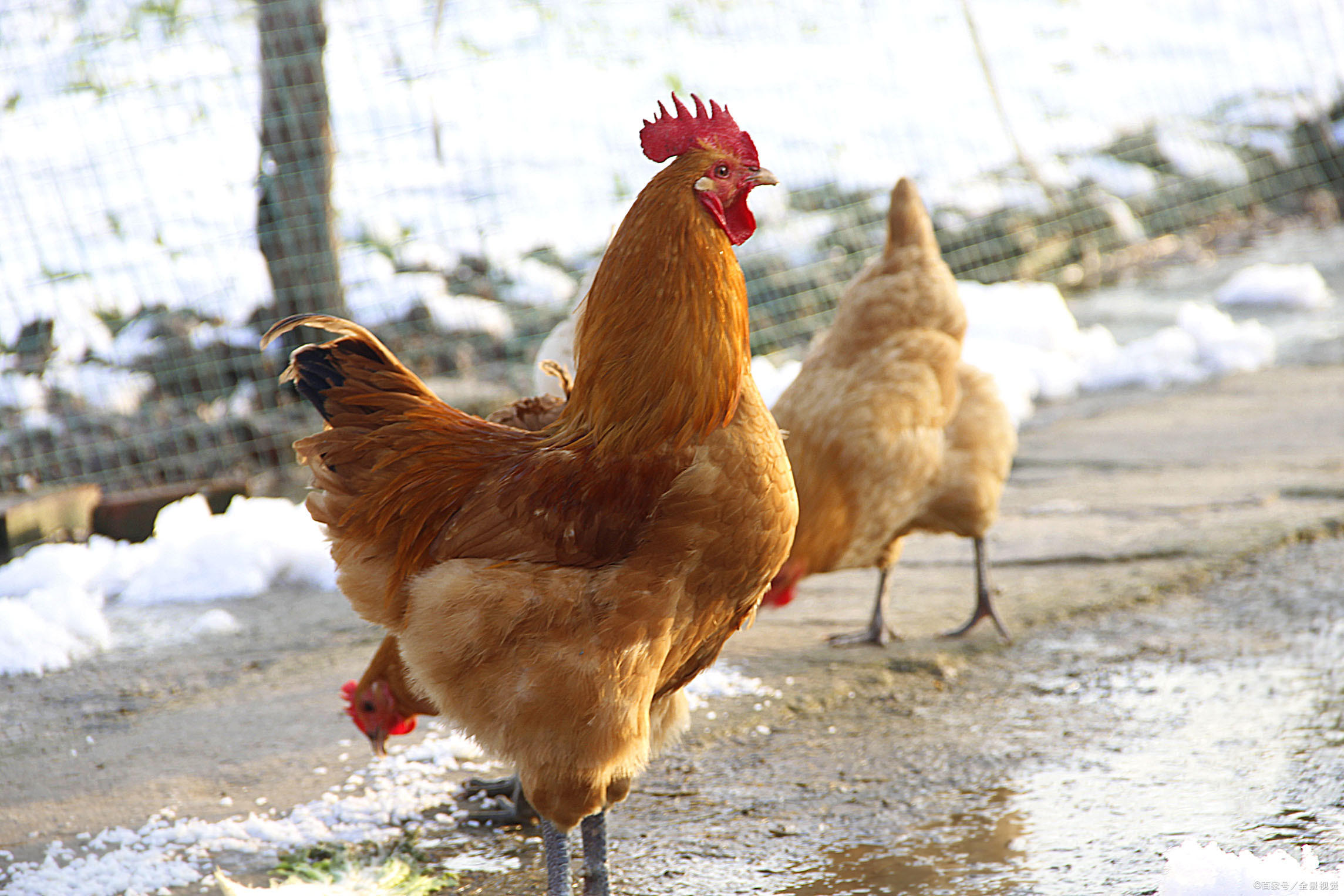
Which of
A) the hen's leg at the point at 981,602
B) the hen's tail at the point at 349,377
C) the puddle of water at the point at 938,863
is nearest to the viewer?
the puddle of water at the point at 938,863

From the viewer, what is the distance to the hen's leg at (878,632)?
4.18 meters

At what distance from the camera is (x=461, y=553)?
2.60 metres

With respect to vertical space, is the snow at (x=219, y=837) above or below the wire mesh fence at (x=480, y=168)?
below

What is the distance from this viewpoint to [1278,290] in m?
8.54

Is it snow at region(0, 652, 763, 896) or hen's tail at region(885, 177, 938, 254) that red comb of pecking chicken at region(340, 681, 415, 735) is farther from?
hen's tail at region(885, 177, 938, 254)

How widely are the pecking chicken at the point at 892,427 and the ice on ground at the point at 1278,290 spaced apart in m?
5.26

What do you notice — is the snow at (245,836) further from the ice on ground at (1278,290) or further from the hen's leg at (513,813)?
the ice on ground at (1278,290)

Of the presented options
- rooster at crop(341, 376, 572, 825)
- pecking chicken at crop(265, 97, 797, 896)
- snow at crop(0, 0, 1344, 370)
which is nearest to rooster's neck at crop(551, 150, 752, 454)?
pecking chicken at crop(265, 97, 797, 896)

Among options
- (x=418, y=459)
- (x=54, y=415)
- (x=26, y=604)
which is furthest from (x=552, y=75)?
(x=418, y=459)

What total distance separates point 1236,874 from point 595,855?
4.46 ft

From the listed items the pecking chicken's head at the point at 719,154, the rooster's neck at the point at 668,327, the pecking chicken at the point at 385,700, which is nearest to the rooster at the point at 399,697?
the pecking chicken at the point at 385,700

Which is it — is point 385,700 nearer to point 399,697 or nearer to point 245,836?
point 399,697

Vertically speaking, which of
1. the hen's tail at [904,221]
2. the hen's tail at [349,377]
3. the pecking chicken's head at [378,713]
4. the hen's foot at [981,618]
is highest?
the hen's tail at [904,221]

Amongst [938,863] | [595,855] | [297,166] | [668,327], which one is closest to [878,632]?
[938,863]
